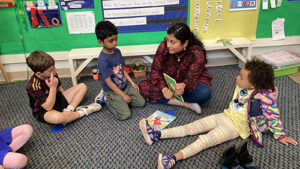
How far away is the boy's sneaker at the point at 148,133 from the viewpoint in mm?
1486

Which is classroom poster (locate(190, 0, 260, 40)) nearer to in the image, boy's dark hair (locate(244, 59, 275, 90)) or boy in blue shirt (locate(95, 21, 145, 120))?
boy in blue shirt (locate(95, 21, 145, 120))

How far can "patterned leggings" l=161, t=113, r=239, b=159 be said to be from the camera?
140 centimetres

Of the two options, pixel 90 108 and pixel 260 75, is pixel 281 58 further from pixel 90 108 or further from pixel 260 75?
pixel 90 108

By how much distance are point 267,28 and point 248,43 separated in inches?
13.9

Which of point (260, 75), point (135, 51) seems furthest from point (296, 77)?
point (135, 51)

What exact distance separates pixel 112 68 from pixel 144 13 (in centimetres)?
84

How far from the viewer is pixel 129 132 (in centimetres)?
166

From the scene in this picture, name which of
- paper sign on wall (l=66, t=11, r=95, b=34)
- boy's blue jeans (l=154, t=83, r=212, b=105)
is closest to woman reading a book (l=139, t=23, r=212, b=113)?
boy's blue jeans (l=154, t=83, r=212, b=105)

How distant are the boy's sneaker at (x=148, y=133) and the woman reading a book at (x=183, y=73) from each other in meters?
0.37

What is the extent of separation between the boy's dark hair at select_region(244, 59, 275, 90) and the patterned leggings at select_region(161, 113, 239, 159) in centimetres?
34

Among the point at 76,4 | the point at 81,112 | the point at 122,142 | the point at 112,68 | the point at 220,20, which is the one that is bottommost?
the point at 122,142

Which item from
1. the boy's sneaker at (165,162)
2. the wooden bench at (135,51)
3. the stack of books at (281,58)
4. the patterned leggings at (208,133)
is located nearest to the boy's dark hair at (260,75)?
the patterned leggings at (208,133)

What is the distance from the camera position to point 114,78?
1890mm

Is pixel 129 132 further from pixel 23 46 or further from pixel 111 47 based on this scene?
pixel 23 46
